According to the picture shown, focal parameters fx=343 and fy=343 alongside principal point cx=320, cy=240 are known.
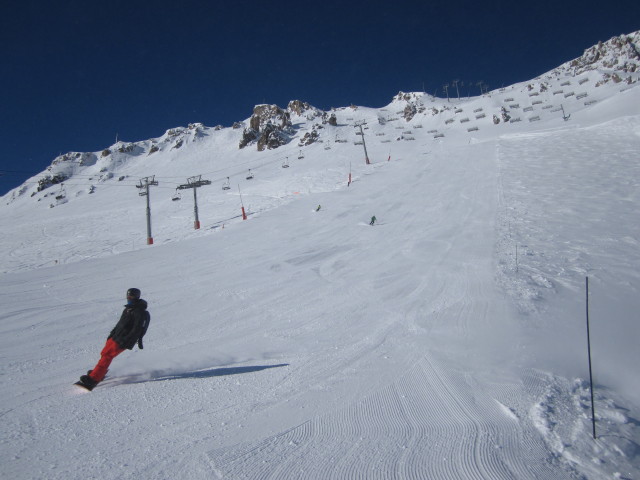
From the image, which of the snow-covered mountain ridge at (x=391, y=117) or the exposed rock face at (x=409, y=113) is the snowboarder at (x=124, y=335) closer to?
the snow-covered mountain ridge at (x=391, y=117)

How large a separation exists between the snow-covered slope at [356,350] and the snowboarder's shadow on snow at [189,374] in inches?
1.3

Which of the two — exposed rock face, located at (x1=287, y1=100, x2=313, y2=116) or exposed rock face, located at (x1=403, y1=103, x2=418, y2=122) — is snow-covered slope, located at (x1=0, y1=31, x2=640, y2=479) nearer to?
exposed rock face, located at (x1=403, y1=103, x2=418, y2=122)

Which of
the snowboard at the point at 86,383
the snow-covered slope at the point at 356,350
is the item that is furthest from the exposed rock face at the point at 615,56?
the snowboard at the point at 86,383

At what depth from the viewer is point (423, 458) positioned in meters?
3.00

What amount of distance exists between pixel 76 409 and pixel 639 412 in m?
6.16

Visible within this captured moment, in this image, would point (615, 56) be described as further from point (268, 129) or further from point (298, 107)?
point (268, 129)

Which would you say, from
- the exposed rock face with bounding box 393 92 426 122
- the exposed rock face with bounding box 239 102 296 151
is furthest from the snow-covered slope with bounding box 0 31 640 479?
the exposed rock face with bounding box 393 92 426 122

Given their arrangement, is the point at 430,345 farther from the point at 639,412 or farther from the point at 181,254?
the point at 181,254

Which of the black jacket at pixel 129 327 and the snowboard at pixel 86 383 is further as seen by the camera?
the black jacket at pixel 129 327

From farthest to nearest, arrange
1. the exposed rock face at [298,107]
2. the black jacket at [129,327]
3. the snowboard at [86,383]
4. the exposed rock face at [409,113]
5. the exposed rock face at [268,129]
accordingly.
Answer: the exposed rock face at [298,107] → the exposed rock face at [409,113] → the exposed rock face at [268,129] → the black jacket at [129,327] → the snowboard at [86,383]

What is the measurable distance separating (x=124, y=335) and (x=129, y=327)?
0.12 m

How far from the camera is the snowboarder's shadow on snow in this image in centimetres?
471

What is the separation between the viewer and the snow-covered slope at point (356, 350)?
10.1 ft

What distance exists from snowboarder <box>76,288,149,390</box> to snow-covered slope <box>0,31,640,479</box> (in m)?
0.27
